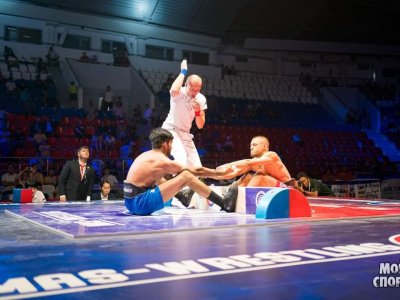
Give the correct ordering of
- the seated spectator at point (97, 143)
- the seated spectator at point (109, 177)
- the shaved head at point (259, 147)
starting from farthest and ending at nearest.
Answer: the seated spectator at point (97, 143) < the seated spectator at point (109, 177) < the shaved head at point (259, 147)

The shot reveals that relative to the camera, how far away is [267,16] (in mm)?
21922

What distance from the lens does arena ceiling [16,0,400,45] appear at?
18000mm

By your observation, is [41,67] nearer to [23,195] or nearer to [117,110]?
[117,110]

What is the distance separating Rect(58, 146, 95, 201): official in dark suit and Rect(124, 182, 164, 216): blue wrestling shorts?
2.38 meters

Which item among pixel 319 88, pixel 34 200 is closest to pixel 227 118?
pixel 319 88

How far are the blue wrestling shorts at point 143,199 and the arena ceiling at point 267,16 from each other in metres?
14.2

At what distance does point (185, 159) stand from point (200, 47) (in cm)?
1584

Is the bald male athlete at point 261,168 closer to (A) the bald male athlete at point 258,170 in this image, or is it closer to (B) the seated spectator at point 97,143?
(A) the bald male athlete at point 258,170

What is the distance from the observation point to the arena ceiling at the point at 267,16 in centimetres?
1800

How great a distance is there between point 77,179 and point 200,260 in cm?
483

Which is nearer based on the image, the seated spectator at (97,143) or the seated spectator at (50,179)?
the seated spectator at (50,179)

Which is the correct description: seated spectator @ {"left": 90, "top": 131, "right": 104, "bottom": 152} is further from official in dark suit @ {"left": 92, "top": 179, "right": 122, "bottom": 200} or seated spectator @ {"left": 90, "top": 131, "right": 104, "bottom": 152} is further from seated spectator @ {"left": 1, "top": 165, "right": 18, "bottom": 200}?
seated spectator @ {"left": 1, "top": 165, "right": 18, "bottom": 200}

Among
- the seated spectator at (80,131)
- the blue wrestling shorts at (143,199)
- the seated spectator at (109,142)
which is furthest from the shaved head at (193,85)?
the seated spectator at (80,131)

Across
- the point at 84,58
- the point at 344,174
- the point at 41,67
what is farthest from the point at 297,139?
the point at 41,67
